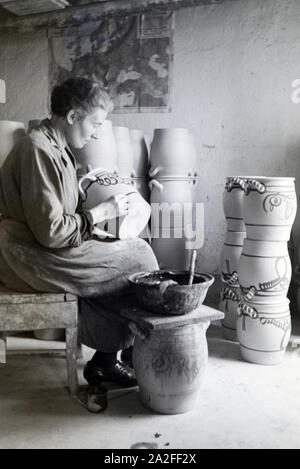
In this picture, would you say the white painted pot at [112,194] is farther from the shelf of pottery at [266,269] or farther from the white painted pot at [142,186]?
the white painted pot at [142,186]

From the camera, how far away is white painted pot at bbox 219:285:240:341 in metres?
3.18

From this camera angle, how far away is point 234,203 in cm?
310

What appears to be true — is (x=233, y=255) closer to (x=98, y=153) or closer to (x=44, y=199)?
(x=98, y=153)

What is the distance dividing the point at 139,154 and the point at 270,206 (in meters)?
1.40

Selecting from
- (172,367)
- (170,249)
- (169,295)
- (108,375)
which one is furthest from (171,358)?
(170,249)

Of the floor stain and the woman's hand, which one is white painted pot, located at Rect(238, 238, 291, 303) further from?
the floor stain

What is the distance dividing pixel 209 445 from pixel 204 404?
378 mm

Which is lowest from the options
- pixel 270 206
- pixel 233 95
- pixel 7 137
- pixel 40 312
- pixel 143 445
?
pixel 143 445

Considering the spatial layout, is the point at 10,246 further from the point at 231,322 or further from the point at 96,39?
the point at 96,39

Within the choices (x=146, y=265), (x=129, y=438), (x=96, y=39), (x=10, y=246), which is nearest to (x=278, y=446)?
(x=129, y=438)

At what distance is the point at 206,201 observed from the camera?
4.07 metres

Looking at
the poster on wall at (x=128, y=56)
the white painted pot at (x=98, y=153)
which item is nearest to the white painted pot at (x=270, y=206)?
the white painted pot at (x=98, y=153)

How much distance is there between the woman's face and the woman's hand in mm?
342

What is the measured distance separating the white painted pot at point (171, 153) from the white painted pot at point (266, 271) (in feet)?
3.53
